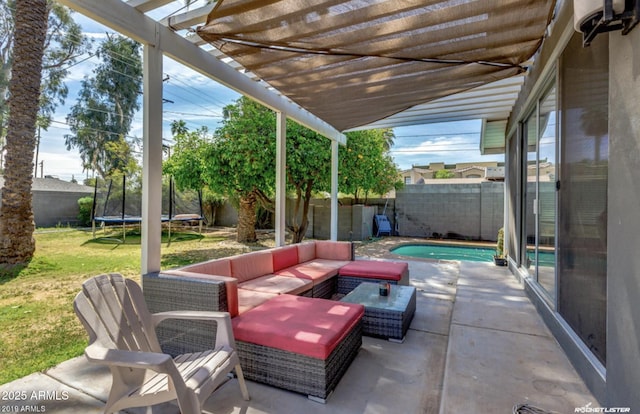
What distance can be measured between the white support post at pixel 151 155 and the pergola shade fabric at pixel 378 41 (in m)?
0.58

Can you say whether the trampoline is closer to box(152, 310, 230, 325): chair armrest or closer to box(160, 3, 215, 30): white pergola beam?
box(160, 3, 215, 30): white pergola beam

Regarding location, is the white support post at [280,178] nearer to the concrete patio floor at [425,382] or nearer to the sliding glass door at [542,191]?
the concrete patio floor at [425,382]

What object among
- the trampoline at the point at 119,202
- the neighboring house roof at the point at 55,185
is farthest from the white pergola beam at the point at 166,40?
the neighboring house roof at the point at 55,185

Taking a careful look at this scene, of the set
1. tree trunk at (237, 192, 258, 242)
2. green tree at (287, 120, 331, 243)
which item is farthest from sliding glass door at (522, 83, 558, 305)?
tree trunk at (237, 192, 258, 242)

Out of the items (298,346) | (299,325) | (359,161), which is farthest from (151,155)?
(359,161)

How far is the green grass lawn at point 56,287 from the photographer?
106 inches

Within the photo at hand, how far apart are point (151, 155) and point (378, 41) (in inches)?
91.3

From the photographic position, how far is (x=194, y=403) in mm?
1570

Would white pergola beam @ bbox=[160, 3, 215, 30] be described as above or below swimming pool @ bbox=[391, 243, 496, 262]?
above

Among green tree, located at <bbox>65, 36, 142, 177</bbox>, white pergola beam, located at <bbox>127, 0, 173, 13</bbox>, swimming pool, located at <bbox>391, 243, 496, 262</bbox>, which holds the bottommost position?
swimming pool, located at <bbox>391, 243, 496, 262</bbox>

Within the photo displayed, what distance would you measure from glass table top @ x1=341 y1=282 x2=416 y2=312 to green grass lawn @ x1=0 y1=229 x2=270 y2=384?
2.62 meters

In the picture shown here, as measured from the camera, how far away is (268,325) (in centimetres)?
230

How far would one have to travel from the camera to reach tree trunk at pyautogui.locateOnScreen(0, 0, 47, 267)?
5.11 m

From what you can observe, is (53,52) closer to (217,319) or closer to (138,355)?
(217,319)
